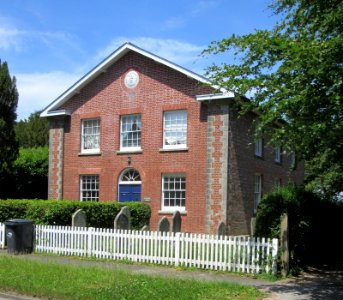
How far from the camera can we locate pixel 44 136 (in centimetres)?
4631

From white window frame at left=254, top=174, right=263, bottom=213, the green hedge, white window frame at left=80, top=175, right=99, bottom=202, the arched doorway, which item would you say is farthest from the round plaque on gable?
white window frame at left=254, top=174, right=263, bottom=213

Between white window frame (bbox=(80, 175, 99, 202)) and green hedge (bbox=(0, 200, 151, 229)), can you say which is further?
white window frame (bbox=(80, 175, 99, 202))

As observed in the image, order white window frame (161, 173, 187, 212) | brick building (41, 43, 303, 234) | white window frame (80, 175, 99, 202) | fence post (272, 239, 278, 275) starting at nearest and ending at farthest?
1. fence post (272, 239, 278, 275)
2. brick building (41, 43, 303, 234)
3. white window frame (161, 173, 187, 212)
4. white window frame (80, 175, 99, 202)

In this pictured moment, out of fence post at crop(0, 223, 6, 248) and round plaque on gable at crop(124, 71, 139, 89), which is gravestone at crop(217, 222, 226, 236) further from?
round plaque on gable at crop(124, 71, 139, 89)

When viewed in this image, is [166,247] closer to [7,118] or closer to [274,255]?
[274,255]

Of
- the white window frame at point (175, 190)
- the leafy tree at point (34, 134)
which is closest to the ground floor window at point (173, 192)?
the white window frame at point (175, 190)

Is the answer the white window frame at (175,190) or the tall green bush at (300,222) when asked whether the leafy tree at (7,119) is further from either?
the tall green bush at (300,222)

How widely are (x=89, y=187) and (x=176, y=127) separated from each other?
5713 mm

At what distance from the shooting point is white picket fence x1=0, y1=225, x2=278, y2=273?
1212 centimetres

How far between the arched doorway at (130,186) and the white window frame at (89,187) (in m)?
1.51

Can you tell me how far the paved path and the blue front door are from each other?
9.13 m

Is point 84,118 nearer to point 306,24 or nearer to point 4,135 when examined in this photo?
point 4,135

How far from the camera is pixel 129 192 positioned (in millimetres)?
23609

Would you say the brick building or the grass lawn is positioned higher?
the brick building
